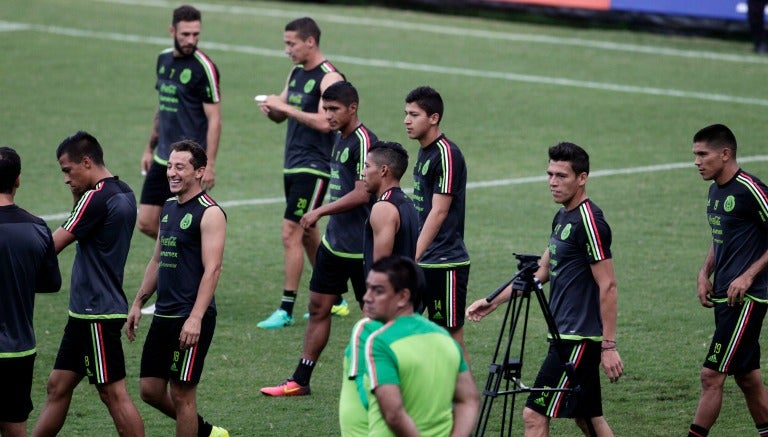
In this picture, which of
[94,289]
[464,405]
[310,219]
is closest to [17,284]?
[94,289]

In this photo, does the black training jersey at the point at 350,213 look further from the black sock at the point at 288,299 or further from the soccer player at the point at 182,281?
the soccer player at the point at 182,281

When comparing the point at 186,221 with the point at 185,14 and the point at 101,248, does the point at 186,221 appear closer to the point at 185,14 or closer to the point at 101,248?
the point at 101,248

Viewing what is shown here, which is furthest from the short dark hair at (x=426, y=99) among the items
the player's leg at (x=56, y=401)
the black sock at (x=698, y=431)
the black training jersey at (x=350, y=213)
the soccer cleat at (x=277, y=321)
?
the soccer cleat at (x=277, y=321)

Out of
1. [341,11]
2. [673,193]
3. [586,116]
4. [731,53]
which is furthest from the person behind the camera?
[341,11]

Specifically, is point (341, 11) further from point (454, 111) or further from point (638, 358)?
point (638, 358)

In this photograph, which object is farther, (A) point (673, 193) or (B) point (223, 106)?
(B) point (223, 106)

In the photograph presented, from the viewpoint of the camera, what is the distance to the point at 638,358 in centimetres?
1139

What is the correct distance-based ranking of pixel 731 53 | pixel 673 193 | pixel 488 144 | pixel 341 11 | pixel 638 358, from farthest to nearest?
pixel 341 11, pixel 731 53, pixel 488 144, pixel 673 193, pixel 638 358

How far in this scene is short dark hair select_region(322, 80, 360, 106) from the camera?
34.2 ft

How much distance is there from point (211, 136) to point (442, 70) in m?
13.3

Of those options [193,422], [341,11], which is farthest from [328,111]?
[341,11]

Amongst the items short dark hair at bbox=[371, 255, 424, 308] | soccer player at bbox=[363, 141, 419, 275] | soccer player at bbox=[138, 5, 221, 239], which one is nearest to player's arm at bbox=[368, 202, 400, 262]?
soccer player at bbox=[363, 141, 419, 275]

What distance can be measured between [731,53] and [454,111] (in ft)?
25.9

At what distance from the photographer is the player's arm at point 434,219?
966cm
